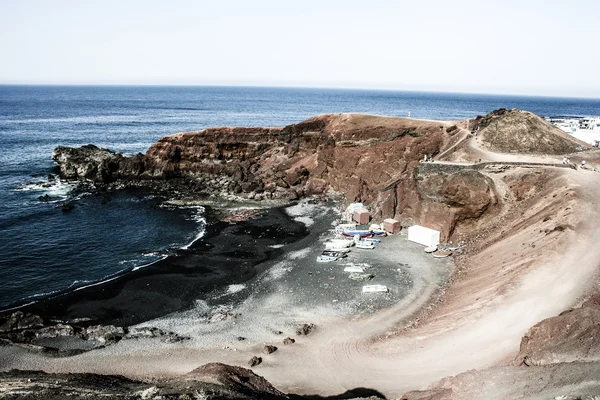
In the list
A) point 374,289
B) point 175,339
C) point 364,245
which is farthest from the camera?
point 364,245

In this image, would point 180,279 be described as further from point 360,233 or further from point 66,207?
point 66,207

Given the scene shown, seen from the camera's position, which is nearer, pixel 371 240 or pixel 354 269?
pixel 354 269

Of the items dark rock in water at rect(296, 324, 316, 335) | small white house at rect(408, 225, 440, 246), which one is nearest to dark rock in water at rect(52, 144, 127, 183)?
small white house at rect(408, 225, 440, 246)

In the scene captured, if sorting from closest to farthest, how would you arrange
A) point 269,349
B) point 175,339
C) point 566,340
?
1. point 566,340
2. point 269,349
3. point 175,339

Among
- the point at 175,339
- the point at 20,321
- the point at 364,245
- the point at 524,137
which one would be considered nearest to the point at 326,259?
the point at 364,245

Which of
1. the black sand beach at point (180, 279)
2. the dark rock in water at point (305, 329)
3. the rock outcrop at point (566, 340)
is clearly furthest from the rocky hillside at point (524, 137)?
the rock outcrop at point (566, 340)

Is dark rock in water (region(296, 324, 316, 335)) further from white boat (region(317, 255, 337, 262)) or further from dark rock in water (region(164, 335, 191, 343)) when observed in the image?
white boat (region(317, 255, 337, 262))

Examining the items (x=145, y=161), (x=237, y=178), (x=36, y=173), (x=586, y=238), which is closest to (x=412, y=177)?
(x=586, y=238)
